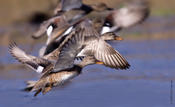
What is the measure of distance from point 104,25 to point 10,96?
2.12 m

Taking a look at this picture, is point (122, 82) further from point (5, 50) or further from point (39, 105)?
point (5, 50)

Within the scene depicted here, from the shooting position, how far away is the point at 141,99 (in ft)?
26.6

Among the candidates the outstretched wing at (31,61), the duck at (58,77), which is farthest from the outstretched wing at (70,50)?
the outstretched wing at (31,61)

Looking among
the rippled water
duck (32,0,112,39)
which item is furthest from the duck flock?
duck (32,0,112,39)

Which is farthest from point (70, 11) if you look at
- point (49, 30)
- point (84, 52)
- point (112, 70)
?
point (84, 52)

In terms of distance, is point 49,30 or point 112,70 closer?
point 49,30

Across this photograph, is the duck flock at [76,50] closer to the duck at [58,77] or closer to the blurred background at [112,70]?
the duck at [58,77]

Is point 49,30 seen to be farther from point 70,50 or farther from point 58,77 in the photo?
point 70,50

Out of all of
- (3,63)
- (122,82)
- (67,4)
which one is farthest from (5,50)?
(122,82)

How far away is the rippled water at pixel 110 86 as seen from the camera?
26.4 ft

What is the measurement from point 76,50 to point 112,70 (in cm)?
405

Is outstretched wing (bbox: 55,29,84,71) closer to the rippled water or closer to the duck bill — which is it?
the rippled water

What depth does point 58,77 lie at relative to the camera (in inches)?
305

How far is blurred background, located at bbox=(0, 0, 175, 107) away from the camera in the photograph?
8.25m
